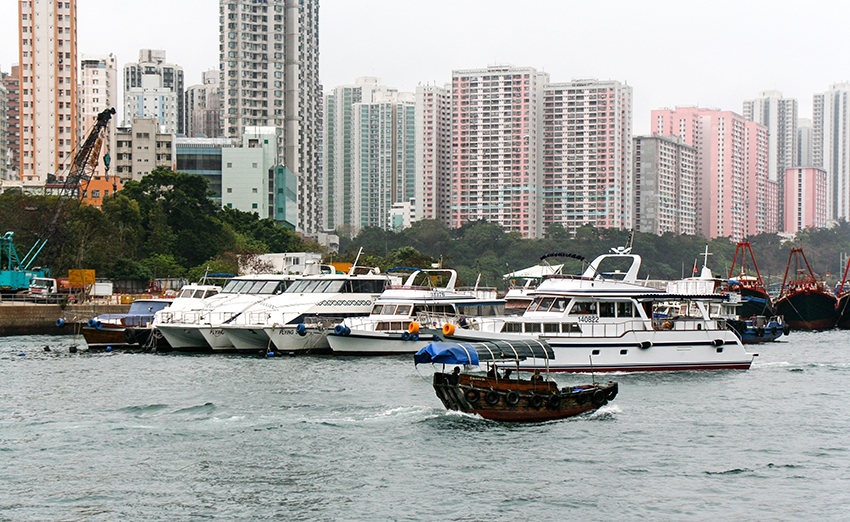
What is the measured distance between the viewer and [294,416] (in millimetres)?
28984

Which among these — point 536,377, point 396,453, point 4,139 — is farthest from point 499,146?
point 396,453

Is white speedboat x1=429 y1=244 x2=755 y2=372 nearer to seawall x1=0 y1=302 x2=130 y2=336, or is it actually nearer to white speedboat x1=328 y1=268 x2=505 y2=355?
white speedboat x1=328 y1=268 x2=505 y2=355

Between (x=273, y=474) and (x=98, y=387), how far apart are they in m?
15.4

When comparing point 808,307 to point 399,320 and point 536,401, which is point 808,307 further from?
point 536,401

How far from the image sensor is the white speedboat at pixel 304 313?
155 ft

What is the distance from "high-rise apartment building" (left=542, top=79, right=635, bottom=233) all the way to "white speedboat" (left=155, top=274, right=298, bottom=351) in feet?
421

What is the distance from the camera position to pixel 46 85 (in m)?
140

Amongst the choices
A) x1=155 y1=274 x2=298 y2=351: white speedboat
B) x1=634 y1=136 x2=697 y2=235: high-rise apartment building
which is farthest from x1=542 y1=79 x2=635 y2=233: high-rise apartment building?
x1=155 y1=274 x2=298 y2=351: white speedboat

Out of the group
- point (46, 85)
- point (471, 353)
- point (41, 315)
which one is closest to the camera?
point (471, 353)

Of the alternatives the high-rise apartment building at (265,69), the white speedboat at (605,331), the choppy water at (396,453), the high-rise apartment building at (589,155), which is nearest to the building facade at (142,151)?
the high-rise apartment building at (265,69)

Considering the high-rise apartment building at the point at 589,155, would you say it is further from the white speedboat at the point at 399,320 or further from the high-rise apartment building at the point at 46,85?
the white speedboat at the point at 399,320

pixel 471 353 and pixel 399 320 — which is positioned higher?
pixel 471 353

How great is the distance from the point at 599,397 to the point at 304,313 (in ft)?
75.7

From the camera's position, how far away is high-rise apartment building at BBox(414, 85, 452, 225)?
7347 inches
